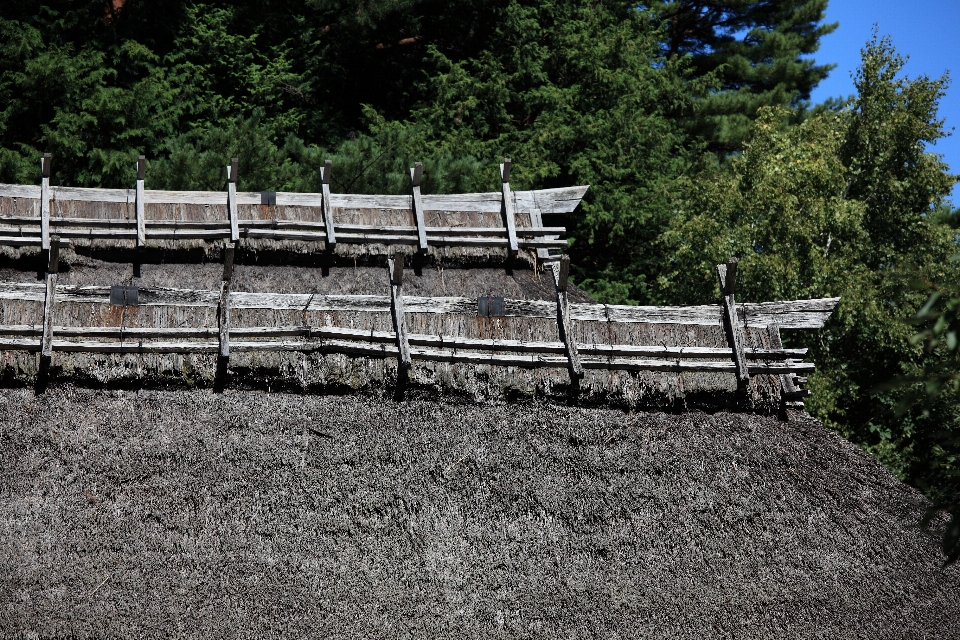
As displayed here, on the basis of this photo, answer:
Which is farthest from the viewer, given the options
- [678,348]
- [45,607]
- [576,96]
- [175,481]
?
[576,96]

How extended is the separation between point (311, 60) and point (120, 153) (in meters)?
6.23

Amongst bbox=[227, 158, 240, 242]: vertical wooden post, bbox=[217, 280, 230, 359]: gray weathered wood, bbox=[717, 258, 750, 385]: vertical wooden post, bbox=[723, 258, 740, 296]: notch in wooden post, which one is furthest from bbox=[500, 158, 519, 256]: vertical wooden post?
bbox=[217, 280, 230, 359]: gray weathered wood

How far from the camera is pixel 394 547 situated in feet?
29.2

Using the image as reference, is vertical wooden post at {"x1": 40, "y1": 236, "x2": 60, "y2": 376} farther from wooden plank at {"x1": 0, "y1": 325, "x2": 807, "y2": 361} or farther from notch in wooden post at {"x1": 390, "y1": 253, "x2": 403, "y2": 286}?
notch in wooden post at {"x1": 390, "y1": 253, "x2": 403, "y2": 286}

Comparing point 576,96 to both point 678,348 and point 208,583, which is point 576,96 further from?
point 208,583

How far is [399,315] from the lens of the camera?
10.0 metres

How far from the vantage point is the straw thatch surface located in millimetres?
8539

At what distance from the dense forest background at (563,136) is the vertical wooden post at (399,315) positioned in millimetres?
9559

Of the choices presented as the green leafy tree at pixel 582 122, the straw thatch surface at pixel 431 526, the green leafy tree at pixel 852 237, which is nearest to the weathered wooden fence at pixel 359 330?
the straw thatch surface at pixel 431 526

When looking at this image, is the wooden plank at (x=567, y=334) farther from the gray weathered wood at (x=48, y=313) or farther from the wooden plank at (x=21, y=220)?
the wooden plank at (x=21, y=220)

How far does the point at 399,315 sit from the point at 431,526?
6.11ft

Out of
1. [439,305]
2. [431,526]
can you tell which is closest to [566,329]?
[439,305]

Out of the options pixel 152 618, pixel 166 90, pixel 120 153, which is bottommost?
pixel 152 618

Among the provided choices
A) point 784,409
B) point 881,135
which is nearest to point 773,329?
point 784,409
